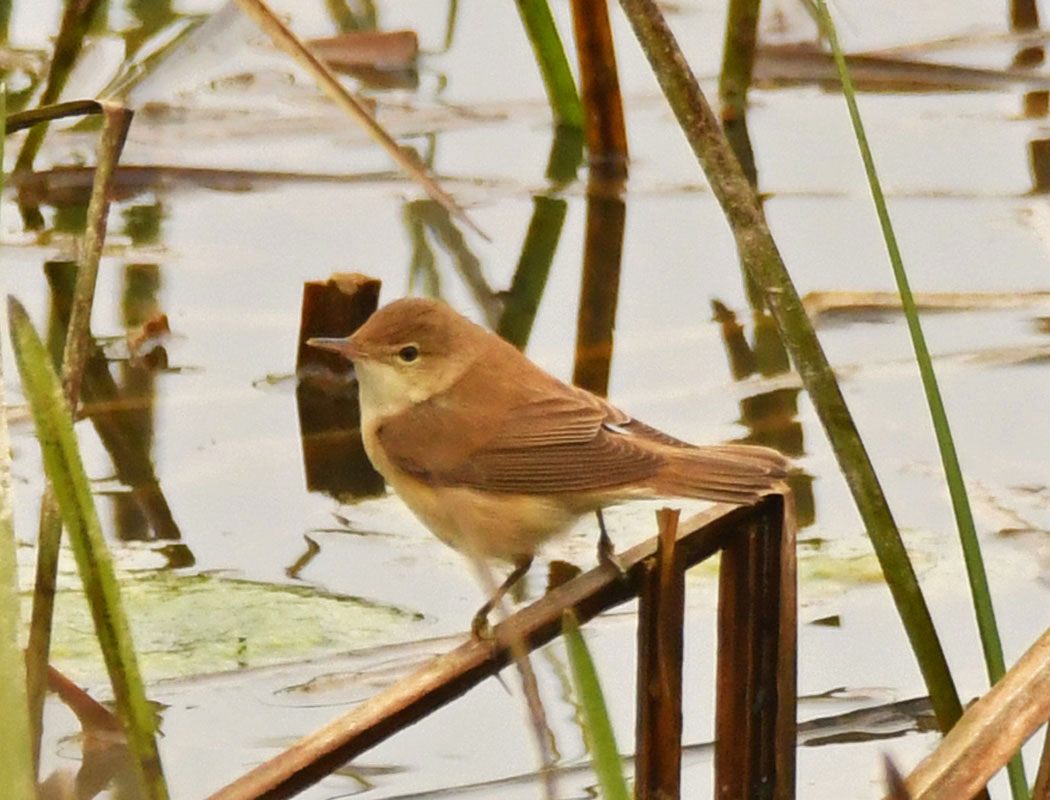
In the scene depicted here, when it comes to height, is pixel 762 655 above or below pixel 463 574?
below

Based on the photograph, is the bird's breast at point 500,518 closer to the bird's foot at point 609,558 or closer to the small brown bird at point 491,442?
the small brown bird at point 491,442

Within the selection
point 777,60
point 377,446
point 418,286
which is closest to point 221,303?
point 418,286

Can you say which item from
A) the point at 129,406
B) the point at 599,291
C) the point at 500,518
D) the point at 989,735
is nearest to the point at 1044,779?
the point at 989,735

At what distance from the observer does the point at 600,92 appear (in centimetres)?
558

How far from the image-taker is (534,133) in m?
6.03

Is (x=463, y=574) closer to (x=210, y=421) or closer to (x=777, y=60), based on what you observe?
(x=210, y=421)

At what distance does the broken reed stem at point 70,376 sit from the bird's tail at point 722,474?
2.99ft

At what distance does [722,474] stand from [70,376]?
3.11ft

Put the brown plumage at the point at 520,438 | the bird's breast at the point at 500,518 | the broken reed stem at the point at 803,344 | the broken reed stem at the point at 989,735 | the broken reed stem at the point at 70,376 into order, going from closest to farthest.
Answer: the broken reed stem at the point at 989,735, the broken reed stem at the point at 70,376, the broken reed stem at the point at 803,344, the brown plumage at the point at 520,438, the bird's breast at the point at 500,518

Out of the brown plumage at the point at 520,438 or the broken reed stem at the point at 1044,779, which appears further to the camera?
the brown plumage at the point at 520,438

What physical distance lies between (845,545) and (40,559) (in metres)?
1.77

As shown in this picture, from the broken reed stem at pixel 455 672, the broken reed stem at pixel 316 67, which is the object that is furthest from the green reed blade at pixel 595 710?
the broken reed stem at pixel 316 67

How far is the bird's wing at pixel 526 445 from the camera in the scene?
130 inches

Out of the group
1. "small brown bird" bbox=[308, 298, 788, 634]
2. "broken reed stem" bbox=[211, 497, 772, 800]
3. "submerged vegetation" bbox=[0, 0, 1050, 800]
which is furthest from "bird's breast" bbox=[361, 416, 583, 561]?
"broken reed stem" bbox=[211, 497, 772, 800]
